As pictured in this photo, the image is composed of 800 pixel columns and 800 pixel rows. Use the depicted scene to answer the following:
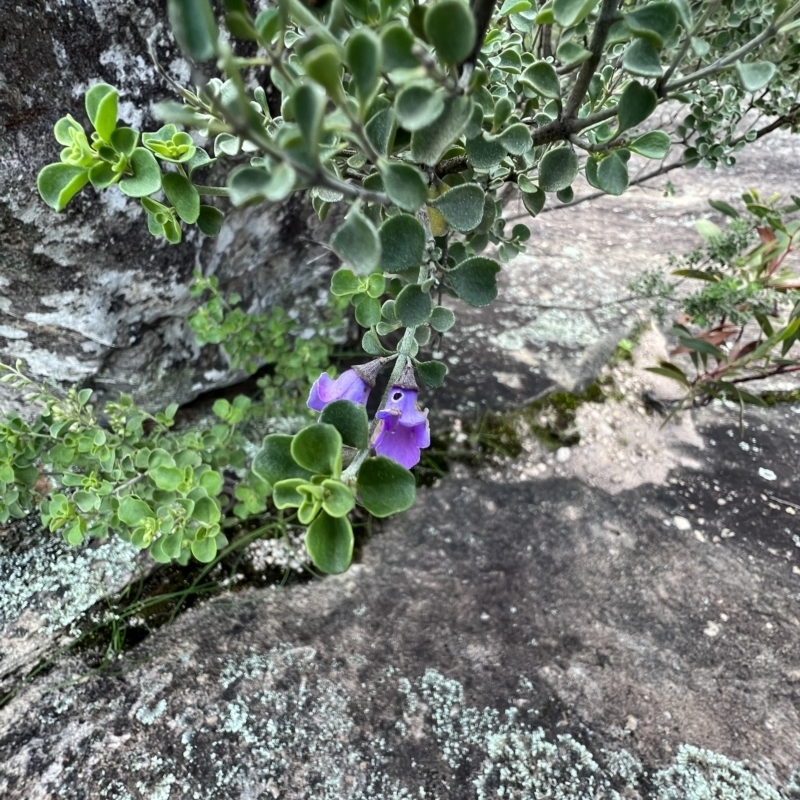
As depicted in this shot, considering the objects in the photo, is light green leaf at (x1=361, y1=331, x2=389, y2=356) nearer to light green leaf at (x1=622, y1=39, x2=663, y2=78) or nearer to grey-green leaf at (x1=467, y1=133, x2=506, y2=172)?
grey-green leaf at (x1=467, y1=133, x2=506, y2=172)

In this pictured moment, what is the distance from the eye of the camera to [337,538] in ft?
1.33

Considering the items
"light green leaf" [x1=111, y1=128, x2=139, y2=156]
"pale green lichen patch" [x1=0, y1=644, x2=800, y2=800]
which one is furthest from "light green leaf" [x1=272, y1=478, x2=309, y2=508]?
"pale green lichen patch" [x1=0, y1=644, x2=800, y2=800]

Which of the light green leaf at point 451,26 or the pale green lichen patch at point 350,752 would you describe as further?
the pale green lichen patch at point 350,752

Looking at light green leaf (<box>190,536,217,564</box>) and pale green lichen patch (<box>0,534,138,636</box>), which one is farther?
pale green lichen patch (<box>0,534,138,636</box>)

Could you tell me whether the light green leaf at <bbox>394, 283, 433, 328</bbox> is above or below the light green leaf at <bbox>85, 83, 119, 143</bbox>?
below

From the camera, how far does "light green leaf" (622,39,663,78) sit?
0.43 metres

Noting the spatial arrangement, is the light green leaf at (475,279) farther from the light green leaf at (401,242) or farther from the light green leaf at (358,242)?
the light green leaf at (358,242)

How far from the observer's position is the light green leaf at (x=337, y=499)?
0.39 meters

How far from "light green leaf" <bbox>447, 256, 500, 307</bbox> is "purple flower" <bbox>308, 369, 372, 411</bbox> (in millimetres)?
144

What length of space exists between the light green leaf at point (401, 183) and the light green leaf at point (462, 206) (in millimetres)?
95

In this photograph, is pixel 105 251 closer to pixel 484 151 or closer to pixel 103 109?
pixel 103 109

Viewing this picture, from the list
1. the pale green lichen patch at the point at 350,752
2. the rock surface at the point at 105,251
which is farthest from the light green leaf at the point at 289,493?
the rock surface at the point at 105,251

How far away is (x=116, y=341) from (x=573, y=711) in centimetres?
92

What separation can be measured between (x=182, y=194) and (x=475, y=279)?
10.6 inches
